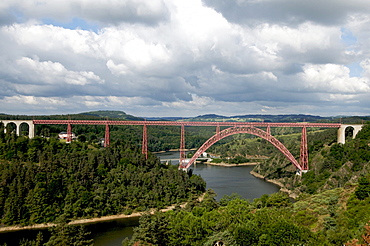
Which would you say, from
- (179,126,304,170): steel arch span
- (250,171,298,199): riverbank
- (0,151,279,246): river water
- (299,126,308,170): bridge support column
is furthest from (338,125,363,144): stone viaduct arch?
(0,151,279,246): river water

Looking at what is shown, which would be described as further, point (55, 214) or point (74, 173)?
point (74, 173)

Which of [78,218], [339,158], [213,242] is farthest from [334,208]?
[339,158]

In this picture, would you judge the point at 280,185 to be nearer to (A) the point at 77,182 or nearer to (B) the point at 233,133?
(B) the point at 233,133

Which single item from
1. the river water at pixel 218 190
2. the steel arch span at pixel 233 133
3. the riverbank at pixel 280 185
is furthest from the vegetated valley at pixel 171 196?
the steel arch span at pixel 233 133

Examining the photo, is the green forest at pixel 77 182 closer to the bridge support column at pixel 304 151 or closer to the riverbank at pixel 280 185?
the riverbank at pixel 280 185

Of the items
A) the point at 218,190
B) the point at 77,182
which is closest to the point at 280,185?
the point at 218,190

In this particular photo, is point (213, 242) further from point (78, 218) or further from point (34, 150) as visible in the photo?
point (34, 150)
